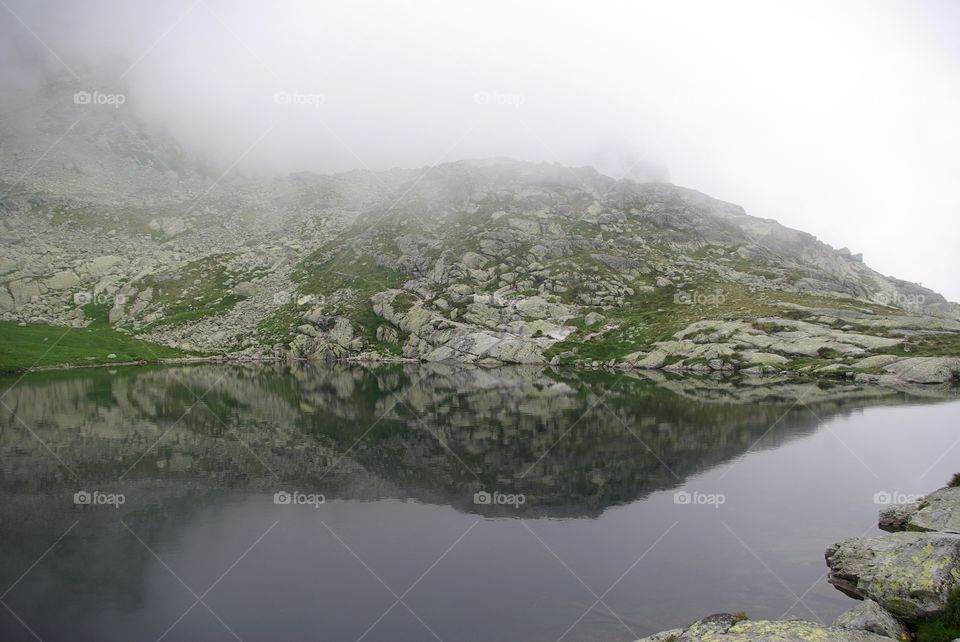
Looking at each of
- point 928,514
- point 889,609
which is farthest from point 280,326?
point 889,609

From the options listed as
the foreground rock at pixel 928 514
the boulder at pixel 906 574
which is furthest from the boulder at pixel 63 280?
the foreground rock at pixel 928 514

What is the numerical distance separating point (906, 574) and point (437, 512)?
82.0 ft

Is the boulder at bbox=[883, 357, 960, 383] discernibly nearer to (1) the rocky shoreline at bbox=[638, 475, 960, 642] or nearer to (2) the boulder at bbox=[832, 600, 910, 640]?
(1) the rocky shoreline at bbox=[638, 475, 960, 642]

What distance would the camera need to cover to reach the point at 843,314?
12231cm

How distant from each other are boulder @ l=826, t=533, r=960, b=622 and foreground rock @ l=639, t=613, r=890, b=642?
122 inches

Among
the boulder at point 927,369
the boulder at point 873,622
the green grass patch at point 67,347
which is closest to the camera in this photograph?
the boulder at point 873,622

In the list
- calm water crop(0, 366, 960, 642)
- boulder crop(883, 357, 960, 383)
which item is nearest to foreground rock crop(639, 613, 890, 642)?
calm water crop(0, 366, 960, 642)

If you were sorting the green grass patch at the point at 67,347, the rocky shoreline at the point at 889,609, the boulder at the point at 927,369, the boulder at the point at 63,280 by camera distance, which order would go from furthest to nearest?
the boulder at the point at 63,280
the green grass patch at the point at 67,347
the boulder at the point at 927,369
the rocky shoreline at the point at 889,609

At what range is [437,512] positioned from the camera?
117 feet

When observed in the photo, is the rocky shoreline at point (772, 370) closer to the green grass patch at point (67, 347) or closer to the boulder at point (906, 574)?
the green grass patch at point (67, 347)

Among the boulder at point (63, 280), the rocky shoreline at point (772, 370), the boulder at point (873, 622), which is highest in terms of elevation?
the boulder at point (63, 280)

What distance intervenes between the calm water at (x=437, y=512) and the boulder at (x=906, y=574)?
66.9 inches

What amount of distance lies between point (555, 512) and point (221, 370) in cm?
10599

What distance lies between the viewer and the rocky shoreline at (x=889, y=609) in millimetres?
17359
